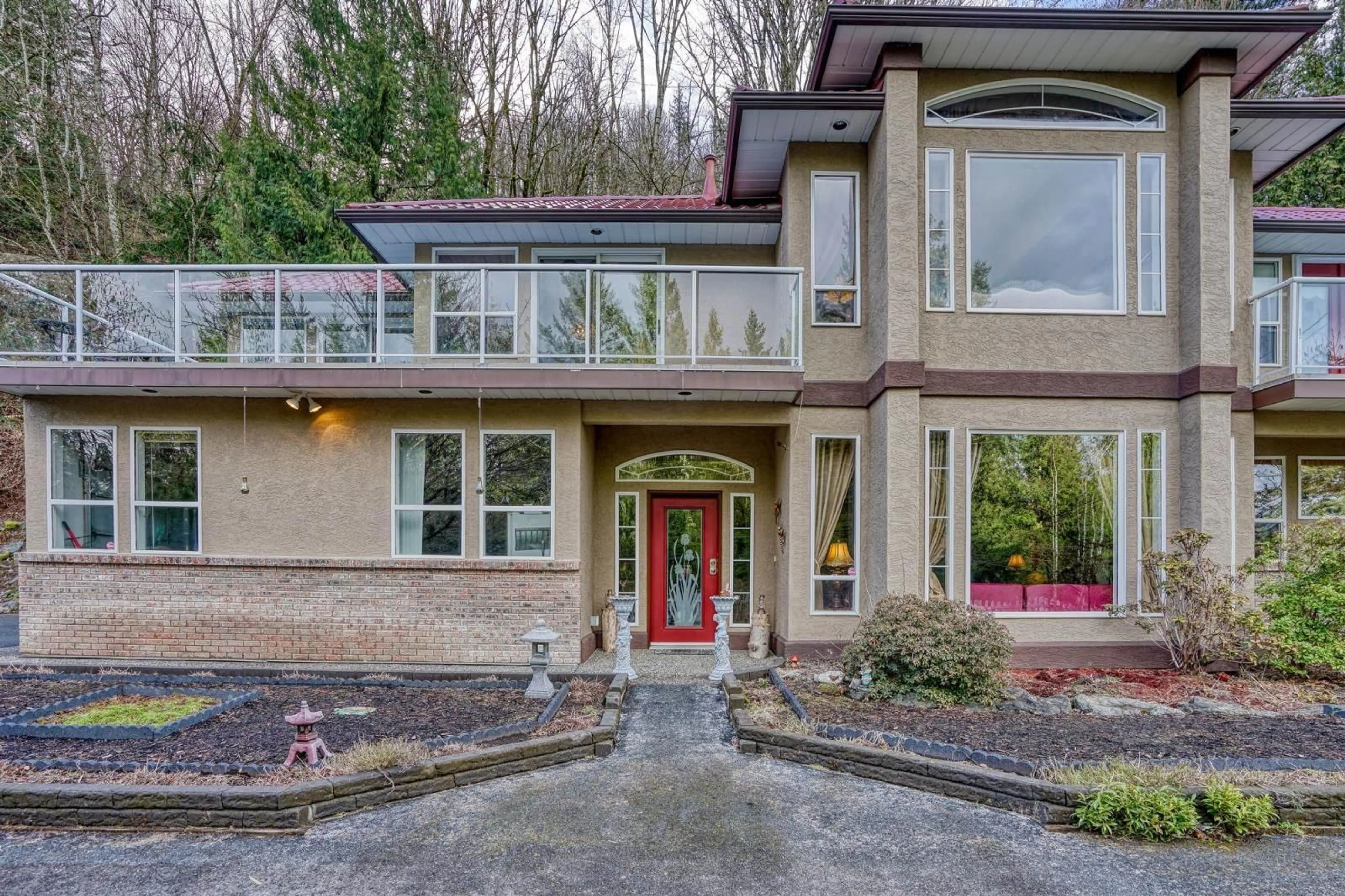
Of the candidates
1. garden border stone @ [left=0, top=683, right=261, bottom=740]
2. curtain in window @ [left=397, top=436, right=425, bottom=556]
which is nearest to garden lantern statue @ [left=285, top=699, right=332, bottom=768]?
garden border stone @ [left=0, top=683, right=261, bottom=740]

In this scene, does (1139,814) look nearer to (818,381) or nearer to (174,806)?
(818,381)

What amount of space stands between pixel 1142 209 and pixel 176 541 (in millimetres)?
13565

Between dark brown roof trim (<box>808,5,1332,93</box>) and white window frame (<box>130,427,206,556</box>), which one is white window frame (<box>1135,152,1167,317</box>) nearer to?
dark brown roof trim (<box>808,5,1332,93</box>)

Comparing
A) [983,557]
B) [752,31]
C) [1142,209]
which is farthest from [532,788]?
[752,31]

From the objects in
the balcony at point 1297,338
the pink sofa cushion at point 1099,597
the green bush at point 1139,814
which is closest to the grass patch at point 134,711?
the green bush at point 1139,814

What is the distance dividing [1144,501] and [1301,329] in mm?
3008

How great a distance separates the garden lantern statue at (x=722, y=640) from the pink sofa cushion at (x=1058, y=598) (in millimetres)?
3793

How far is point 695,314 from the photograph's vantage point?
902 cm

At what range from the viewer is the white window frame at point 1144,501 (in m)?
8.77

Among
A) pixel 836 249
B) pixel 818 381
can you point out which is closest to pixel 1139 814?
pixel 818 381

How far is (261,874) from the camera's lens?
14.2ft

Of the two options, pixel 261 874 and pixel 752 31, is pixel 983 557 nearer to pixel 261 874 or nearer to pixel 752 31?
pixel 261 874

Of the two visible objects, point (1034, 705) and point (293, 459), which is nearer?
point (1034, 705)

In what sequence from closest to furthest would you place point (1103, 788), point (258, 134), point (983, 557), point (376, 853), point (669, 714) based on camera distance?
point (376, 853)
point (1103, 788)
point (669, 714)
point (983, 557)
point (258, 134)
